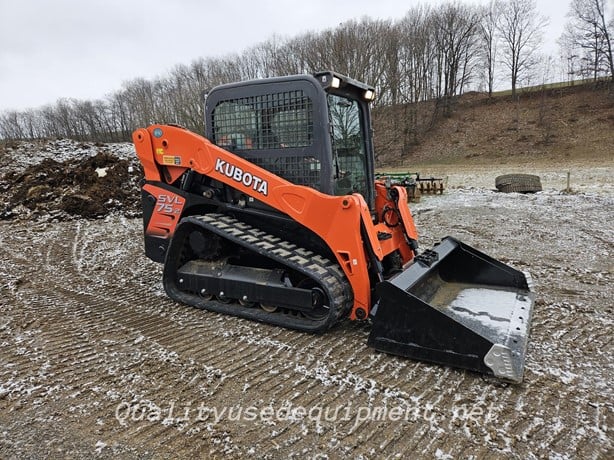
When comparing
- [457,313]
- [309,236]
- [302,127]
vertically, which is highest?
Answer: [302,127]

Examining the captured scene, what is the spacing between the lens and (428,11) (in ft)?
116

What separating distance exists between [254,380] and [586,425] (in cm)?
200

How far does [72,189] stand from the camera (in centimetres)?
994

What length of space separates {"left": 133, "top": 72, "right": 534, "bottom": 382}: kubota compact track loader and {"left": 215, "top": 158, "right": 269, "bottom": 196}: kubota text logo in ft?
0.04

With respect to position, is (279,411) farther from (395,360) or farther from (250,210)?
(250,210)

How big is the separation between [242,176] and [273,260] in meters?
0.85

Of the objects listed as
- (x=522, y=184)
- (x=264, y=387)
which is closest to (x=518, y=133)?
(x=522, y=184)

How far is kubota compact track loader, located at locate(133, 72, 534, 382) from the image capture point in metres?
3.15

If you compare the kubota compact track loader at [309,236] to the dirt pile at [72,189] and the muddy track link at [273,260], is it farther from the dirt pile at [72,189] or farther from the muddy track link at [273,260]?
the dirt pile at [72,189]

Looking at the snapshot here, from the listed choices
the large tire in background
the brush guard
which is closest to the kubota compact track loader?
the brush guard

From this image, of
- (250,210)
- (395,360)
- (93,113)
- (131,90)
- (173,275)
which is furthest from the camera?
(93,113)

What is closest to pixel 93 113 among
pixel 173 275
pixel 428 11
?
pixel 428 11

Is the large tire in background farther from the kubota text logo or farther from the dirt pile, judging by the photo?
the kubota text logo

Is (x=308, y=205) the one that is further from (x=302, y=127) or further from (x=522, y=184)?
(x=522, y=184)
